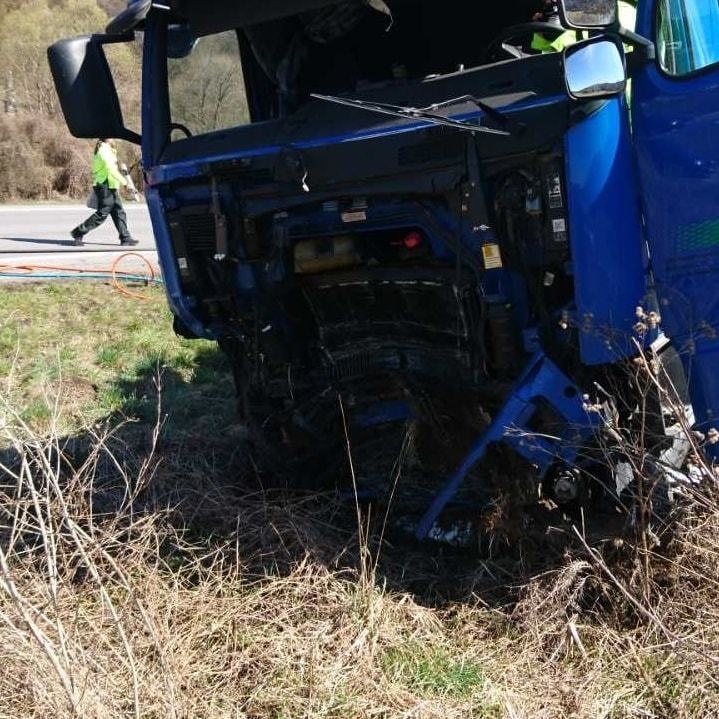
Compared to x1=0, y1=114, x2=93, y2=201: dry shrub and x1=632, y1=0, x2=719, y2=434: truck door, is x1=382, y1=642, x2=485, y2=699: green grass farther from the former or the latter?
x1=0, y1=114, x2=93, y2=201: dry shrub

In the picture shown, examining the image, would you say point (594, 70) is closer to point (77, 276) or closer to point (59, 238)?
point (77, 276)

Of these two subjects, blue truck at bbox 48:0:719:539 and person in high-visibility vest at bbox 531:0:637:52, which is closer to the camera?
blue truck at bbox 48:0:719:539

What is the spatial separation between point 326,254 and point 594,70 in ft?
4.70

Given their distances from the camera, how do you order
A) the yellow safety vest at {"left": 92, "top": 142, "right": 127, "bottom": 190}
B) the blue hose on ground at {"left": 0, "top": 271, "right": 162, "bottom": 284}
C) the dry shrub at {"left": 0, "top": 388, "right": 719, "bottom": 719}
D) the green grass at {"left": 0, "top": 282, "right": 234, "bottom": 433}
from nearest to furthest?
the dry shrub at {"left": 0, "top": 388, "right": 719, "bottom": 719}
the green grass at {"left": 0, "top": 282, "right": 234, "bottom": 433}
the blue hose on ground at {"left": 0, "top": 271, "right": 162, "bottom": 284}
the yellow safety vest at {"left": 92, "top": 142, "right": 127, "bottom": 190}

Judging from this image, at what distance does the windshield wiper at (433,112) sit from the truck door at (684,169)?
0.51 m

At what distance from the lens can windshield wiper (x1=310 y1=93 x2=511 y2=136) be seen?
338cm

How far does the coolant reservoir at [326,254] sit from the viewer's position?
4.05 meters

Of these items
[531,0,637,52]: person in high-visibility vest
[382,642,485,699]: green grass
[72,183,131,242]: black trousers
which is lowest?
[382,642,485,699]: green grass

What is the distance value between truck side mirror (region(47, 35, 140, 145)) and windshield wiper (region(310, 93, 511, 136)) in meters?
1.39

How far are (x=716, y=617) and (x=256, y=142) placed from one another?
2.62 m

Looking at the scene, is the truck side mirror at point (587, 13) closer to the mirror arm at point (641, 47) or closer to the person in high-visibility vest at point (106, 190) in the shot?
the mirror arm at point (641, 47)

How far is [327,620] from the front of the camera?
3602mm

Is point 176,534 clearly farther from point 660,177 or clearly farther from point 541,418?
point 660,177

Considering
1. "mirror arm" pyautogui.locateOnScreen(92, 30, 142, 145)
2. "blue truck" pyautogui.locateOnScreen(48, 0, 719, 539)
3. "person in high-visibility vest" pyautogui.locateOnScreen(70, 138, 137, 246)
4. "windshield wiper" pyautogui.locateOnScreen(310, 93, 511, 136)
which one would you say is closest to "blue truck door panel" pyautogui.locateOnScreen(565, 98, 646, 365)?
"blue truck" pyautogui.locateOnScreen(48, 0, 719, 539)
